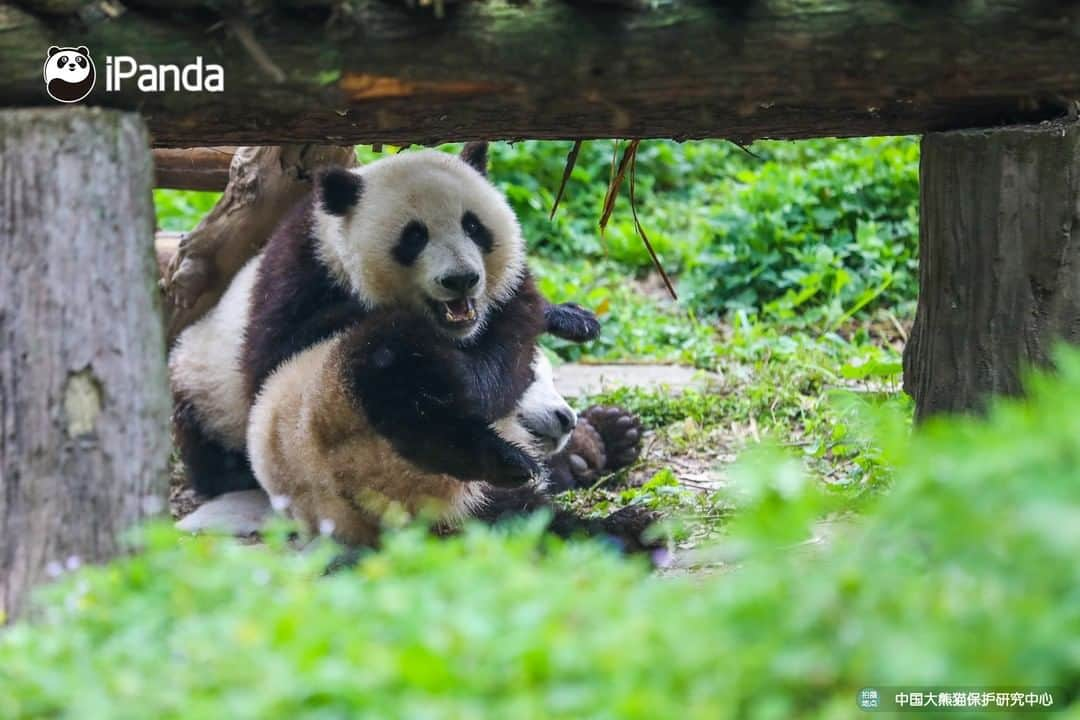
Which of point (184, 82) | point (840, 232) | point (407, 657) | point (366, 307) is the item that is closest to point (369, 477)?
point (366, 307)

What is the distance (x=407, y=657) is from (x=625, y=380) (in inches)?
205

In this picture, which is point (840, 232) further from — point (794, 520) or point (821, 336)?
point (794, 520)

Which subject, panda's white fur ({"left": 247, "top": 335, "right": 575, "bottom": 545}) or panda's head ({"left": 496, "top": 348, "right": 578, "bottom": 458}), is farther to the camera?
panda's head ({"left": 496, "top": 348, "right": 578, "bottom": 458})

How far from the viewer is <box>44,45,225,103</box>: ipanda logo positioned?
10.2ft

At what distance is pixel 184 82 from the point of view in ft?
10.6

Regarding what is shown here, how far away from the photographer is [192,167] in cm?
600

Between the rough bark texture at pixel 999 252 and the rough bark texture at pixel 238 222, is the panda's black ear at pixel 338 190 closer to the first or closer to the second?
the rough bark texture at pixel 238 222

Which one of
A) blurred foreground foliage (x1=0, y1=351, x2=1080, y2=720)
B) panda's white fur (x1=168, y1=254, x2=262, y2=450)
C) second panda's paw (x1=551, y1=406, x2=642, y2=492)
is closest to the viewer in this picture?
blurred foreground foliage (x1=0, y1=351, x2=1080, y2=720)

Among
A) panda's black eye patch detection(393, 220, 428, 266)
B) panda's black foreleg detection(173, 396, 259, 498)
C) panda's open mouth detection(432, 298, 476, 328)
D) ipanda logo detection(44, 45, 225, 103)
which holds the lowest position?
panda's black foreleg detection(173, 396, 259, 498)

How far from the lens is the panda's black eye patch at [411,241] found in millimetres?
4781

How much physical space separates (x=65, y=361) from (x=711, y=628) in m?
1.71

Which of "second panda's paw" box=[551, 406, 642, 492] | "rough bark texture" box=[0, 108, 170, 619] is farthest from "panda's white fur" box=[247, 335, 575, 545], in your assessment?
"rough bark texture" box=[0, 108, 170, 619]

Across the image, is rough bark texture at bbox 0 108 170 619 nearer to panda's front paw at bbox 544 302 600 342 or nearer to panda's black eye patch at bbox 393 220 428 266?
Result: panda's black eye patch at bbox 393 220 428 266

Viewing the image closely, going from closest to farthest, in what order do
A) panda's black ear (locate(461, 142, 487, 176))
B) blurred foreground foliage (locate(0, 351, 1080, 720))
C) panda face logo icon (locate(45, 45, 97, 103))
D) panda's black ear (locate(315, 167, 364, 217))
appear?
blurred foreground foliage (locate(0, 351, 1080, 720)) < panda face logo icon (locate(45, 45, 97, 103)) < panda's black ear (locate(315, 167, 364, 217)) < panda's black ear (locate(461, 142, 487, 176))
